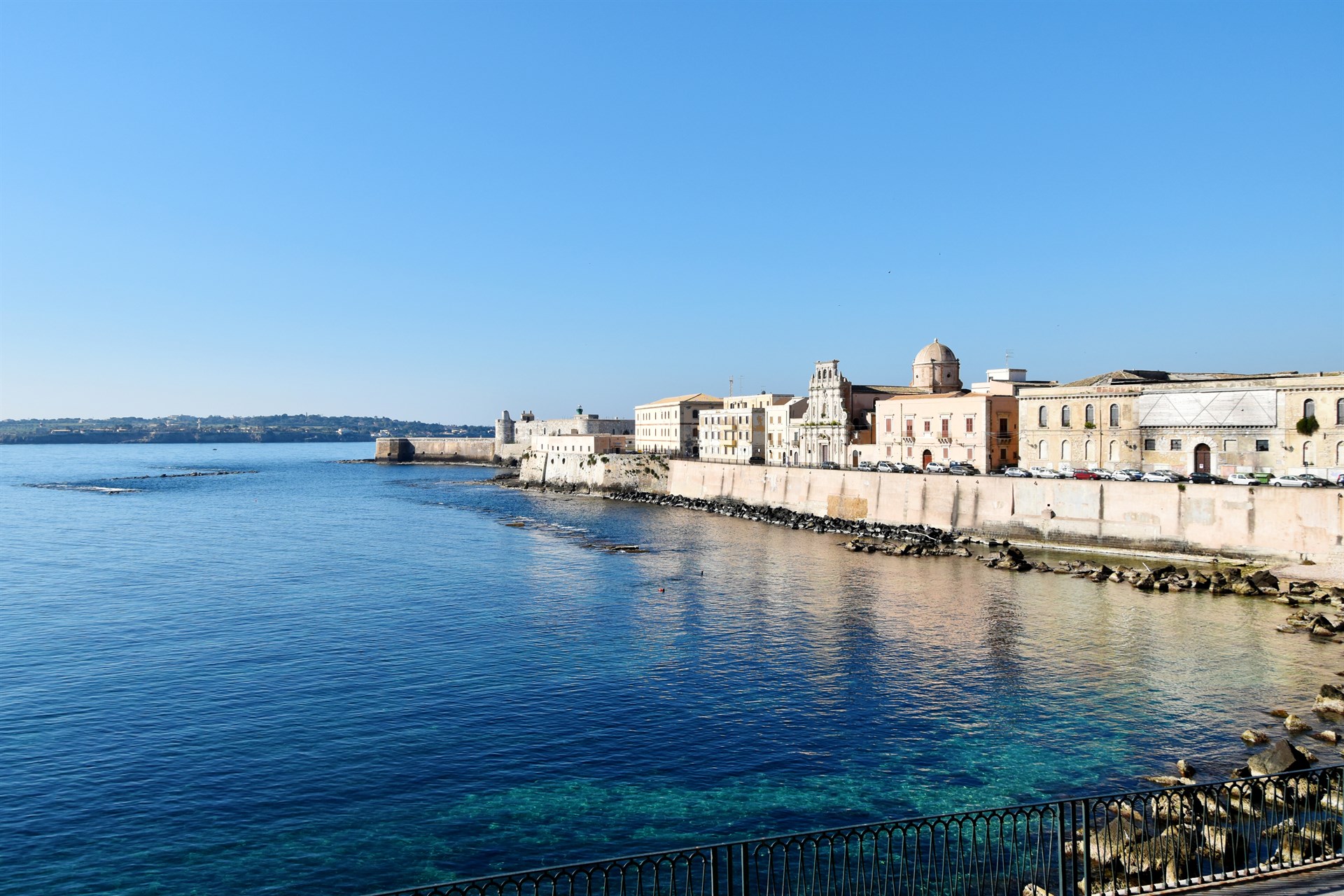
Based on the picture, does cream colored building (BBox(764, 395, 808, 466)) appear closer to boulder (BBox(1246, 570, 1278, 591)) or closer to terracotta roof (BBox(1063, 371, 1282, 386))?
terracotta roof (BBox(1063, 371, 1282, 386))

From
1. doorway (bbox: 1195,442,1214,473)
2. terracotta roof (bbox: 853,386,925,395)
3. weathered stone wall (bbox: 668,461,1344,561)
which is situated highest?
terracotta roof (bbox: 853,386,925,395)

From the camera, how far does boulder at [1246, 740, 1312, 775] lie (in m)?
18.7

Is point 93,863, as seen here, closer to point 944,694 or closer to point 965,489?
point 944,694

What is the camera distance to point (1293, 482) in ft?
151

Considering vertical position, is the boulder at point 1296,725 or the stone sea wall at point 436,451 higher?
the stone sea wall at point 436,451

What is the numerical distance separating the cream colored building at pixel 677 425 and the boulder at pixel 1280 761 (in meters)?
91.1

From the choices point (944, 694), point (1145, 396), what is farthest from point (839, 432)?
point (944, 694)

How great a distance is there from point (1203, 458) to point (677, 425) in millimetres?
65071

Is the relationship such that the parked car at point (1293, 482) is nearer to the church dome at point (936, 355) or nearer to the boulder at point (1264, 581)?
the boulder at point (1264, 581)

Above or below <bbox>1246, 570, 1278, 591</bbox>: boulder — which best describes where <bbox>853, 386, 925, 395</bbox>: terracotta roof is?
above

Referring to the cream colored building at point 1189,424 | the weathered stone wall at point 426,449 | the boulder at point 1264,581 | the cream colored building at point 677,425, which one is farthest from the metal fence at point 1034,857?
the weathered stone wall at point 426,449

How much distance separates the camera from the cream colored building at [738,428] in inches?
3863

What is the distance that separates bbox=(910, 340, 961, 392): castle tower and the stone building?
4594 centimetres

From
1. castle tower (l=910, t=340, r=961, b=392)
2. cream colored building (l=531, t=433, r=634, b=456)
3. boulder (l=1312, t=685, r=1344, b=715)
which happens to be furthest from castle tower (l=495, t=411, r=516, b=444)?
boulder (l=1312, t=685, r=1344, b=715)
